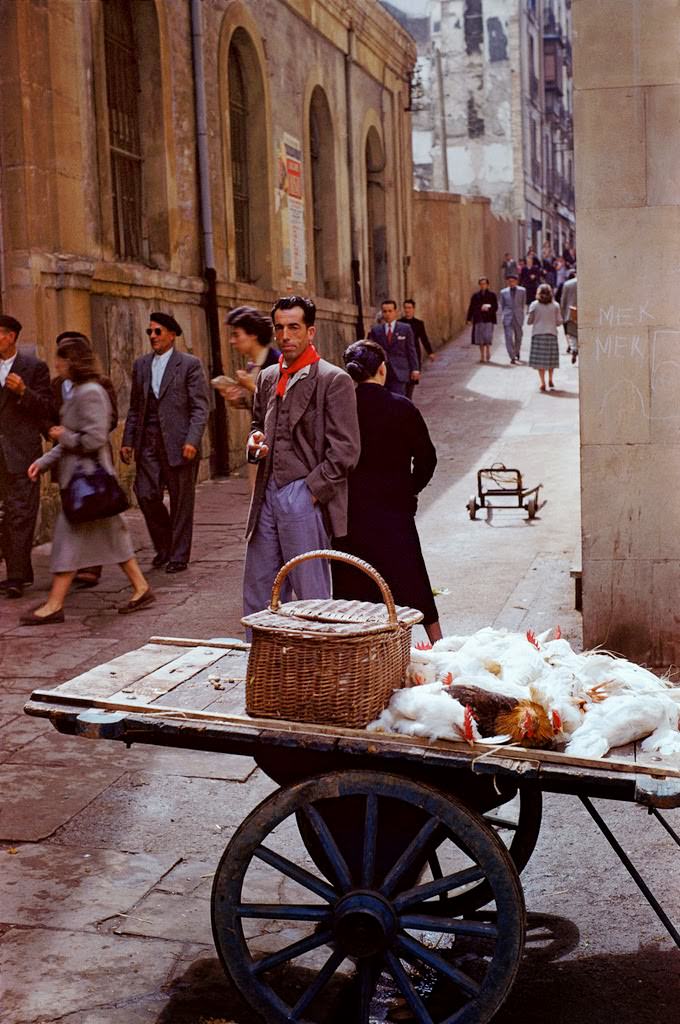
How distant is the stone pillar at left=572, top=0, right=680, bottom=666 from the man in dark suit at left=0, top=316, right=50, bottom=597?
413cm

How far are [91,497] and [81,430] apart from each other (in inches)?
16.3

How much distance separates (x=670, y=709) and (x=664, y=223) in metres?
3.91

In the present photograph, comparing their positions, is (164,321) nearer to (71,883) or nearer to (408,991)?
(71,883)

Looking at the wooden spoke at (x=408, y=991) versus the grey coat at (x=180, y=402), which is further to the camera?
the grey coat at (x=180, y=402)

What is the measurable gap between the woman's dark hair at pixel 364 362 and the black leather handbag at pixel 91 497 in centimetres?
244

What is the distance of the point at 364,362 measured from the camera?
6.28 meters

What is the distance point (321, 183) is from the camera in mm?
20875

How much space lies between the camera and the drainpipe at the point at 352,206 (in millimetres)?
21578

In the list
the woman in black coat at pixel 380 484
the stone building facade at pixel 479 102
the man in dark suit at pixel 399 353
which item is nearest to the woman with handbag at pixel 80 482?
the woman in black coat at pixel 380 484

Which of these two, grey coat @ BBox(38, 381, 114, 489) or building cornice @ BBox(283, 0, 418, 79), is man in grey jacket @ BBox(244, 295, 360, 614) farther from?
building cornice @ BBox(283, 0, 418, 79)

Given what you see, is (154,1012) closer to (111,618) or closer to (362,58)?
(111,618)

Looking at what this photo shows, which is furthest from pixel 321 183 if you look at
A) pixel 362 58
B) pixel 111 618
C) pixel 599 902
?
pixel 599 902

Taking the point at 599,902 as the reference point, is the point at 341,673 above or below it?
above

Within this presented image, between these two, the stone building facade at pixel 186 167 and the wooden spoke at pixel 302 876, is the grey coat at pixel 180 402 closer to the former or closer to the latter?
the stone building facade at pixel 186 167
